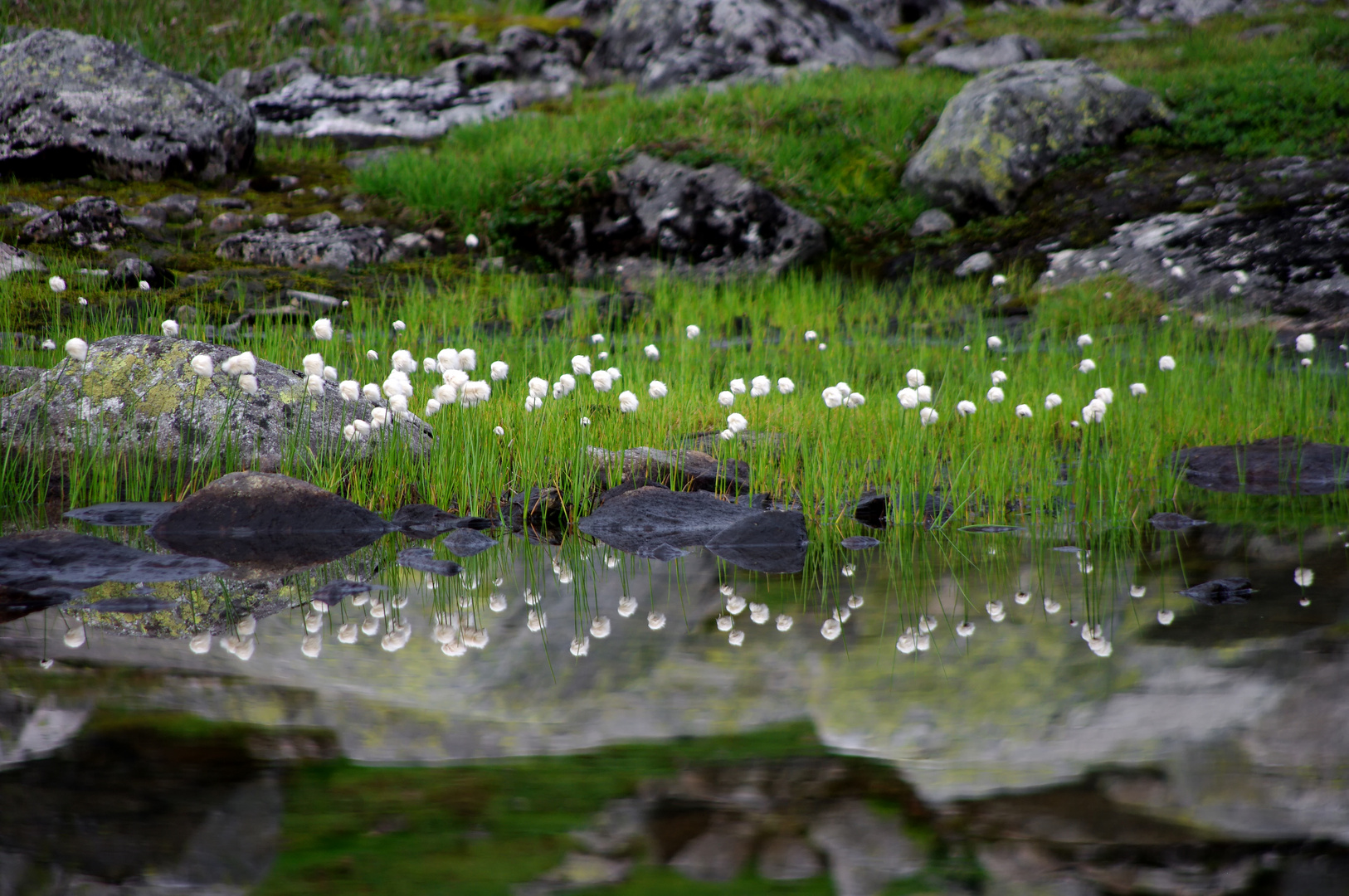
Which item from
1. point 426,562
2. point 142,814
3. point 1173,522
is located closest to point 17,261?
point 426,562

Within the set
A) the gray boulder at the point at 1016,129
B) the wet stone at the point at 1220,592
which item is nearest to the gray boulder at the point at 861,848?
the wet stone at the point at 1220,592

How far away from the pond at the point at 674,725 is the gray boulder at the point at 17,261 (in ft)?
22.4

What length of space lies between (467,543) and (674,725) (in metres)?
2.27

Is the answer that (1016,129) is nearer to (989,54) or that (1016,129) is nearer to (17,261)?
(989,54)

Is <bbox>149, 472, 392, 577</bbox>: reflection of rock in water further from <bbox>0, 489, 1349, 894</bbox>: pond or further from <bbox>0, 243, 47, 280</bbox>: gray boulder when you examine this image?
<bbox>0, 243, 47, 280</bbox>: gray boulder

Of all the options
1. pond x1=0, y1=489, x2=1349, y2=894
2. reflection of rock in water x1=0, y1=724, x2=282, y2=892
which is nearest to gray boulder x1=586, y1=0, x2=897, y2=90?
pond x1=0, y1=489, x2=1349, y2=894

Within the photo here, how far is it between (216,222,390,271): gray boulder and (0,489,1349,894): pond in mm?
8324

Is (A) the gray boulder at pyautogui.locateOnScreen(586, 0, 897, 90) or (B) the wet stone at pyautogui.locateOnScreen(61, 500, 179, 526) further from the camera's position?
(A) the gray boulder at pyautogui.locateOnScreen(586, 0, 897, 90)

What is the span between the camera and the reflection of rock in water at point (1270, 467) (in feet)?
17.9

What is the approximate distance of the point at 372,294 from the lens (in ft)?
34.7

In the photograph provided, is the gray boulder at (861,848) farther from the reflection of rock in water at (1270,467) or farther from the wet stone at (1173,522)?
the reflection of rock in water at (1270,467)

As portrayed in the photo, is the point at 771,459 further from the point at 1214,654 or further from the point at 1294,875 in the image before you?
the point at 1294,875

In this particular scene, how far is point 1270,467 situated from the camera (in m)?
5.64

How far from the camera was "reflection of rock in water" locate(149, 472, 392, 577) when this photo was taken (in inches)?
170
